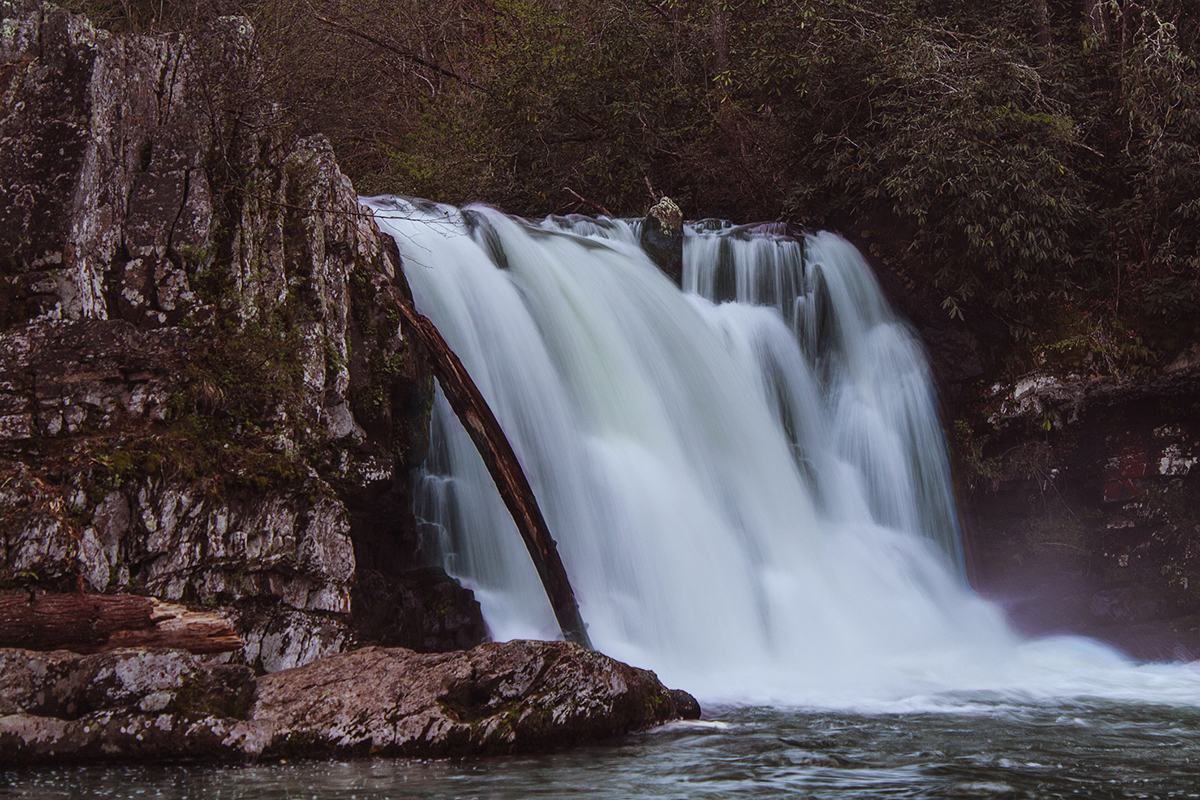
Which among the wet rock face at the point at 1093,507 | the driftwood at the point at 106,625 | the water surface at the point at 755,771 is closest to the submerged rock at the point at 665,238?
the wet rock face at the point at 1093,507

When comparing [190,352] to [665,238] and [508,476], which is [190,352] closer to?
[508,476]

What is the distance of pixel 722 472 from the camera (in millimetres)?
9617

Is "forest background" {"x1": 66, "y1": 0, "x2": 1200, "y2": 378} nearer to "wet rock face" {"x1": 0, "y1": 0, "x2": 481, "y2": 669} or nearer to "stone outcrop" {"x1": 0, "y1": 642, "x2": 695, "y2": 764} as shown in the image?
"wet rock face" {"x1": 0, "y1": 0, "x2": 481, "y2": 669}

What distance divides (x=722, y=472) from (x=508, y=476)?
320 centimetres

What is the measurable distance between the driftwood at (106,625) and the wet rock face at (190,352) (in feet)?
0.77

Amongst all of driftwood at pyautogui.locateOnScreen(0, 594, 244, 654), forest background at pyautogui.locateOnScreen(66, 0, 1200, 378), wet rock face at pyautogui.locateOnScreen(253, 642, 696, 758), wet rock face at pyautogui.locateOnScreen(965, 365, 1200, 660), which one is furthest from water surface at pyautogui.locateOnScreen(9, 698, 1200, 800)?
forest background at pyautogui.locateOnScreen(66, 0, 1200, 378)

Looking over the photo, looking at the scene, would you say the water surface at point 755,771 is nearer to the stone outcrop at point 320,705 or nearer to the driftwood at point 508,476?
the stone outcrop at point 320,705

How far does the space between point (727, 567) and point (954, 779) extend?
4.42 metres

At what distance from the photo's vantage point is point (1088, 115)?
40.1 feet

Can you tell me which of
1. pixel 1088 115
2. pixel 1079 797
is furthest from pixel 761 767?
pixel 1088 115

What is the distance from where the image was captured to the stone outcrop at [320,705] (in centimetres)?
450

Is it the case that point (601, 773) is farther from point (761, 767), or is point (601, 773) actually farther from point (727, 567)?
point (727, 567)

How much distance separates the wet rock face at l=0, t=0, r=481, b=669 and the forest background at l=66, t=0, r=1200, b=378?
9.63 ft

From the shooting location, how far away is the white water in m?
8.06
